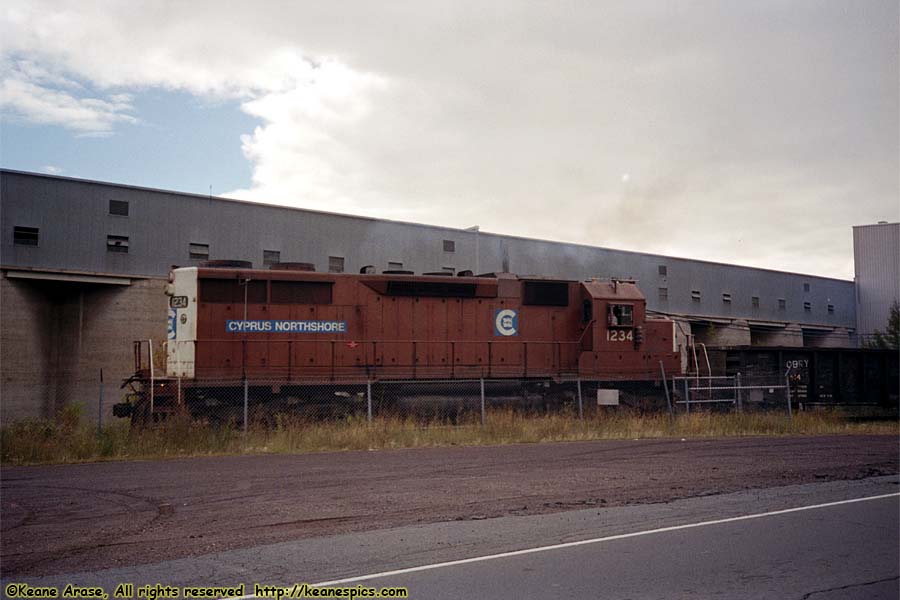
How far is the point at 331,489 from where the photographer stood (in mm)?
11109

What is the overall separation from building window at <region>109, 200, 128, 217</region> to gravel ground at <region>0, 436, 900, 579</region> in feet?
56.1

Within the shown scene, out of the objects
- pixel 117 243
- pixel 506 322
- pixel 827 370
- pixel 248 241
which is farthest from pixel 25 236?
pixel 827 370

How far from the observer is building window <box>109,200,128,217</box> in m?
28.5

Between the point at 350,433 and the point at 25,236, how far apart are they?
17.1 metres

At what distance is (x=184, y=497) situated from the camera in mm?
10422

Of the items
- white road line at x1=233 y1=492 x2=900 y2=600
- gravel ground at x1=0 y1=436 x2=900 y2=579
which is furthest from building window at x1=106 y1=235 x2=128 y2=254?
white road line at x1=233 y1=492 x2=900 y2=600

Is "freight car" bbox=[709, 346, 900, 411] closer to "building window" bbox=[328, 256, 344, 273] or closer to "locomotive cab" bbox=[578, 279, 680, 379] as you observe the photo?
"locomotive cab" bbox=[578, 279, 680, 379]

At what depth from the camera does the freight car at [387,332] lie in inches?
779

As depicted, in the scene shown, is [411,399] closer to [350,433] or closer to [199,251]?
[350,433]

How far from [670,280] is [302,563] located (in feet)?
130

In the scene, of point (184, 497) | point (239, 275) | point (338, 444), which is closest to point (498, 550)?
point (184, 497)

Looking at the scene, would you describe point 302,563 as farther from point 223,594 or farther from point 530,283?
point 530,283

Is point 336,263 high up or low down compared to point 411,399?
up

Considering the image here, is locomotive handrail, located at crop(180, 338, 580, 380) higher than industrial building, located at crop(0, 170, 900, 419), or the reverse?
industrial building, located at crop(0, 170, 900, 419)
